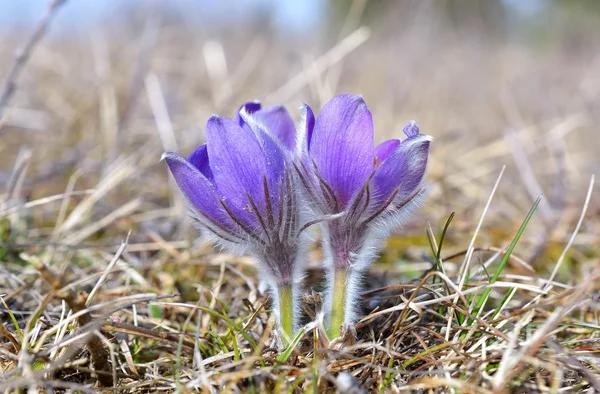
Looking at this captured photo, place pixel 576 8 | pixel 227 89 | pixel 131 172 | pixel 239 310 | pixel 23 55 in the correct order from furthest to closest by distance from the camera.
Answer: pixel 576 8
pixel 227 89
pixel 131 172
pixel 23 55
pixel 239 310

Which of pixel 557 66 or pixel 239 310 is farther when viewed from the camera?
pixel 557 66

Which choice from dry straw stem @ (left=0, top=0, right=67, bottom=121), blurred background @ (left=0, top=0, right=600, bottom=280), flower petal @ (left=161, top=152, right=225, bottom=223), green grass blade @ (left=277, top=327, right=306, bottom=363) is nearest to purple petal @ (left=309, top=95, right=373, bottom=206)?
flower petal @ (left=161, top=152, right=225, bottom=223)

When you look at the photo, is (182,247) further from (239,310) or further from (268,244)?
(268,244)

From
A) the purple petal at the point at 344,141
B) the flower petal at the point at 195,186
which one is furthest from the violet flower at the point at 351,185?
the flower petal at the point at 195,186

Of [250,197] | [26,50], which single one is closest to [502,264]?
[250,197]

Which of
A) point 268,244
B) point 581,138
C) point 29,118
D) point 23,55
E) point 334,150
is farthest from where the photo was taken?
point 581,138

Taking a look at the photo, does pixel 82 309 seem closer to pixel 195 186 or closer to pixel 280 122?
pixel 195 186

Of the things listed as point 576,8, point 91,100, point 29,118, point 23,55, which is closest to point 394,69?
point 91,100
